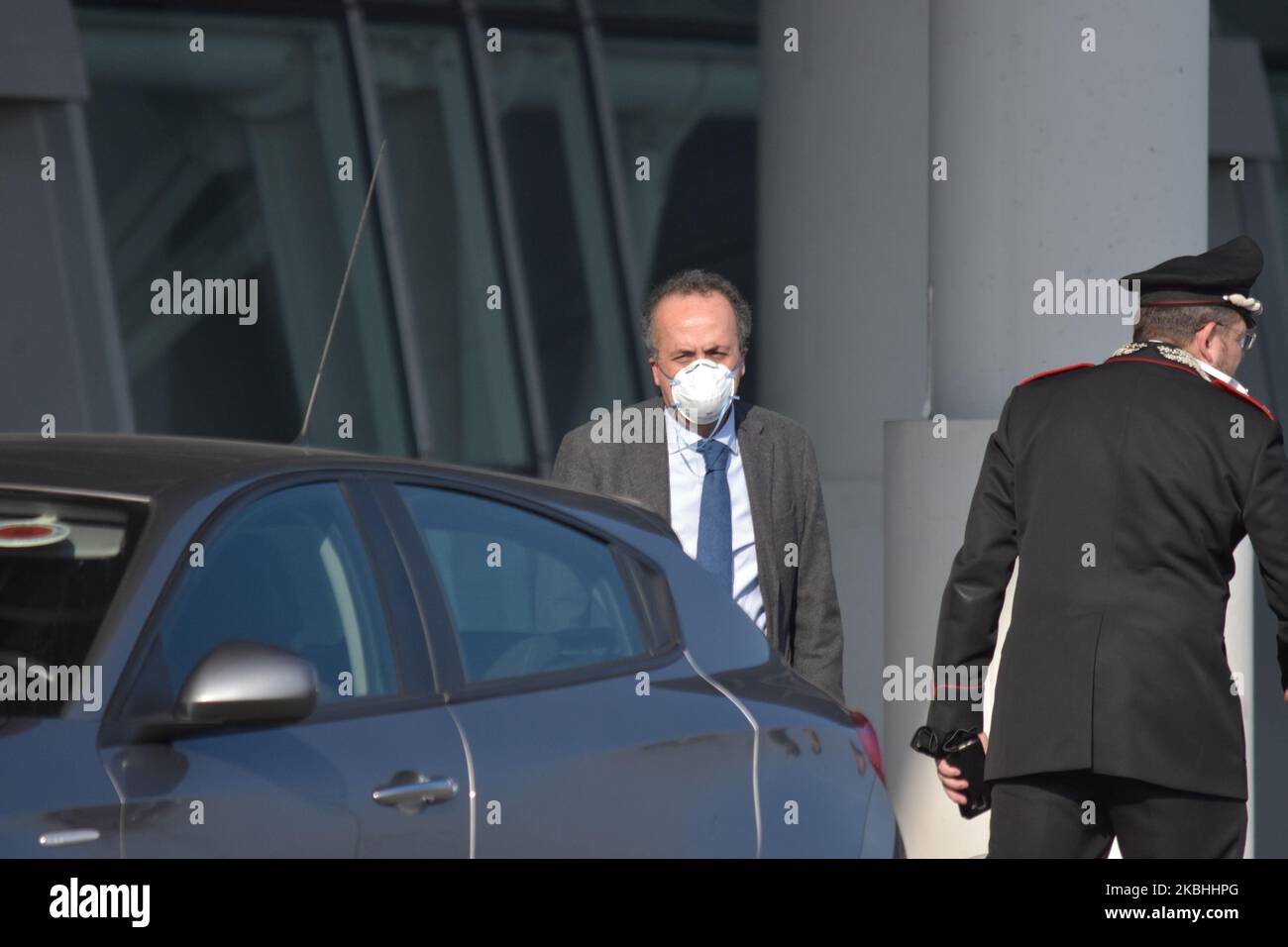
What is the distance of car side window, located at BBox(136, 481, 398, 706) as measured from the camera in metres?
3.20

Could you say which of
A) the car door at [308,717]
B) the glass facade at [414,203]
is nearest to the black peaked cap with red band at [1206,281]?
the car door at [308,717]

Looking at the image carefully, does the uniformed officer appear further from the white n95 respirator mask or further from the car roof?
the car roof

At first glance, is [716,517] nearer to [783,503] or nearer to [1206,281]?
[783,503]

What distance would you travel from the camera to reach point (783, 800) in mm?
4012

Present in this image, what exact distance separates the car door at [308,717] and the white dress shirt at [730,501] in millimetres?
1539

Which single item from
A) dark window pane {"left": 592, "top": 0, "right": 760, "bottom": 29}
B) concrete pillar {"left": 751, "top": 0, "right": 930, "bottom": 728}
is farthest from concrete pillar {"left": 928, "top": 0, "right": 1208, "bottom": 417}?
dark window pane {"left": 592, "top": 0, "right": 760, "bottom": 29}

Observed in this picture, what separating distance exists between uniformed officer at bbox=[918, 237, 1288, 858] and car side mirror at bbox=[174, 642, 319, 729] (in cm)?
178

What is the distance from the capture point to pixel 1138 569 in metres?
4.15

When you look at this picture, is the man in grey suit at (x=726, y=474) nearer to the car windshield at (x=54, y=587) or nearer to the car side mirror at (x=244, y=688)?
the car windshield at (x=54, y=587)
